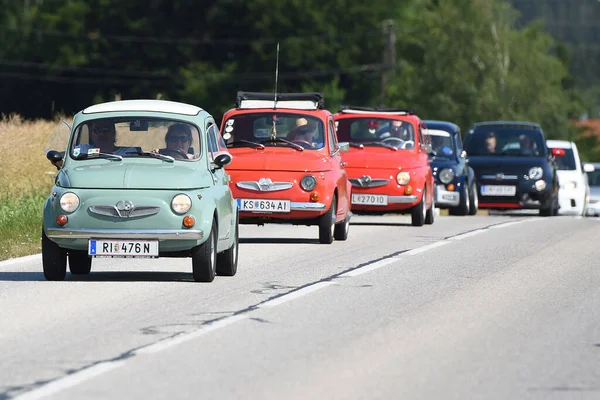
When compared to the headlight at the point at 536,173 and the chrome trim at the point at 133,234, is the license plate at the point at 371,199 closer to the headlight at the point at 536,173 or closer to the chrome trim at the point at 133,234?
the headlight at the point at 536,173

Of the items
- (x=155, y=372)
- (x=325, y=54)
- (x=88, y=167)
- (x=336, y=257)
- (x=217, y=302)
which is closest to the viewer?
(x=155, y=372)

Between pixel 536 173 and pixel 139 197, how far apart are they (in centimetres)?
2009

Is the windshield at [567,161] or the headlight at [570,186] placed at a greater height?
the windshield at [567,161]

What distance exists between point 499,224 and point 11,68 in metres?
67.4

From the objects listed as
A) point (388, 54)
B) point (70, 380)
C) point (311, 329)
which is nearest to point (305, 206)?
point (311, 329)

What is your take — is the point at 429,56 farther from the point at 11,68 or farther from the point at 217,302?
the point at 217,302

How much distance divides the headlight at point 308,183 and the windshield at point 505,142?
14583mm

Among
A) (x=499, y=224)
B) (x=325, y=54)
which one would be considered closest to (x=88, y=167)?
(x=499, y=224)

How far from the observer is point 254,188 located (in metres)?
20.2

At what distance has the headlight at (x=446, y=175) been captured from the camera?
31.5m

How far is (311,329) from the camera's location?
11.2m

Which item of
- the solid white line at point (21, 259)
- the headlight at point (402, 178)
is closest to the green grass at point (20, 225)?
the solid white line at point (21, 259)

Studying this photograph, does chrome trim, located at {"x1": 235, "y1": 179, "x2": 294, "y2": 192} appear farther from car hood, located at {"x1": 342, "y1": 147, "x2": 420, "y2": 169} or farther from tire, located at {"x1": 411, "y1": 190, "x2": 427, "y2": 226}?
tire, located at {"x1": 411, "y1": 190, "x2": 427, "y2": 226}

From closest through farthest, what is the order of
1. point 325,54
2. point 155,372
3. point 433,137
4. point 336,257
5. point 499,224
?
point 155,372 → point 336,257 → point 499,224 → point 433,137 → point 325,54
